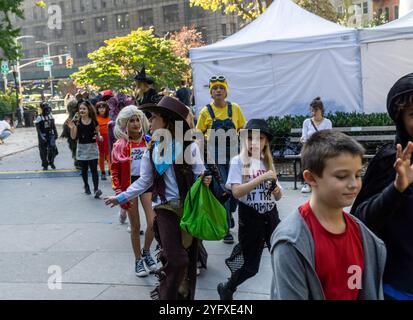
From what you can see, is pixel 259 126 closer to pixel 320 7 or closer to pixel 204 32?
pixel 320 7

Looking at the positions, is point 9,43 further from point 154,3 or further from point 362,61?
point 154,3

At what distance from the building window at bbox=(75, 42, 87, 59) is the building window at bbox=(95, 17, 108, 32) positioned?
349 centimetres

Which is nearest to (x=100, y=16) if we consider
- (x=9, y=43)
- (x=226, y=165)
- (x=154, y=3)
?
(x=154, y=3)

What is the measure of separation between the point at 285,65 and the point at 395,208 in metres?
10.9

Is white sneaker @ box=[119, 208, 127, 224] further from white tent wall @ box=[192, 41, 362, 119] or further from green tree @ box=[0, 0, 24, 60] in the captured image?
green tree @ box=[0, 0, 24, 60]

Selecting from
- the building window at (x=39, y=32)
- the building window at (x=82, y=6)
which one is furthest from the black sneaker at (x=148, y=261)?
the building window at (x=39, y=32)

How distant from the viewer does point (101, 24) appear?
247ft

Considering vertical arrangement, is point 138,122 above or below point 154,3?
below

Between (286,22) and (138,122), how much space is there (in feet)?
27.2

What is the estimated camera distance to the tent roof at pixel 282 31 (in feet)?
40.3

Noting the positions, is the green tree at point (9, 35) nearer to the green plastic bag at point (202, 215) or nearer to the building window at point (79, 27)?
the green plastic bag at point (202, 215)

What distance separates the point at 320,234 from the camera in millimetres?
2148

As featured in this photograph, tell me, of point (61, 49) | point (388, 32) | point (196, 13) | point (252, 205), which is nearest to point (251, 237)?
point (252, 205)

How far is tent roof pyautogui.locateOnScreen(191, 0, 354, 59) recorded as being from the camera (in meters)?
12.3
